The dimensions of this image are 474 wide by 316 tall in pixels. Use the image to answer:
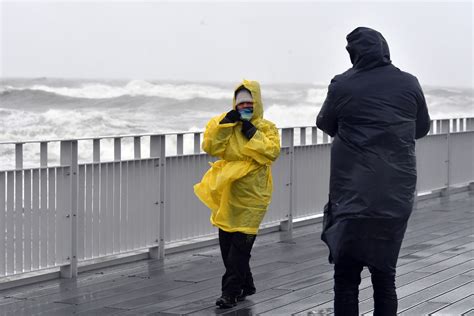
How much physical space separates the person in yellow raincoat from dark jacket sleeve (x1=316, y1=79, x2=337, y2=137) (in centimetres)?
169

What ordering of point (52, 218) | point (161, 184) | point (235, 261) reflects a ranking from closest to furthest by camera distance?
point (235, 261) < point (52, 218) < point (161, 184)

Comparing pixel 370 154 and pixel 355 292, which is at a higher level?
pixel 370 154

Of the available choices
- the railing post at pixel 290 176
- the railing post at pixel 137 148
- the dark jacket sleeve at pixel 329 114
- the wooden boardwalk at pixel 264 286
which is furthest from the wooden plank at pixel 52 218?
the railing post at pixel 290 176

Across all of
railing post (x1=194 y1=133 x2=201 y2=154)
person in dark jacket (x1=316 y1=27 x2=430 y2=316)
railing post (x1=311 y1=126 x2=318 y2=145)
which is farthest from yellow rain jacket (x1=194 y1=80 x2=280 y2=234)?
railing post (x1=311 y1=126 x2=318 y2=145)

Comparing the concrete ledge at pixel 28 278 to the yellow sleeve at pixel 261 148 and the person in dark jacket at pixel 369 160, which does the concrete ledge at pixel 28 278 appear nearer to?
the yellow sleeve at pixel 261 148

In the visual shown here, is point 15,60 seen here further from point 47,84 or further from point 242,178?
point 242,178

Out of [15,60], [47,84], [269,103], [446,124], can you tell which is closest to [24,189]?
[446,124]

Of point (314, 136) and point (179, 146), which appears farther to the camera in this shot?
point (314, 136)

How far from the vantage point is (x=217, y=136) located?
7148 millimetres

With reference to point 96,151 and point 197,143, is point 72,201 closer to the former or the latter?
point 96,151

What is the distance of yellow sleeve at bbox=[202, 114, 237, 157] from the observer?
7.12 meters

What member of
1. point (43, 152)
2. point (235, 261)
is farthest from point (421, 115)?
point (43, 152)

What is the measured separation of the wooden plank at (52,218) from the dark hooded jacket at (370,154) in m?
3.29

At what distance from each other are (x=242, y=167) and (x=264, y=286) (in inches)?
48.2
